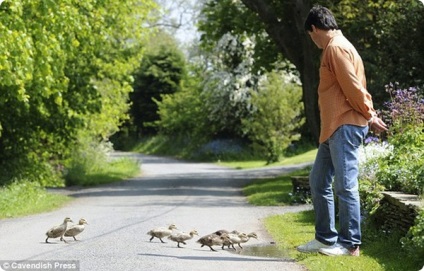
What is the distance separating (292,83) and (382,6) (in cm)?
1969

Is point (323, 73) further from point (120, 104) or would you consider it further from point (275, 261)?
point (120, 104)

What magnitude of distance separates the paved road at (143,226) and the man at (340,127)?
Answer: 2.04ft

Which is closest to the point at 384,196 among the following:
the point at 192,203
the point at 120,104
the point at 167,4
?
the point at 192,203

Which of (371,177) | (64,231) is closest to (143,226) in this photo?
(64,231)

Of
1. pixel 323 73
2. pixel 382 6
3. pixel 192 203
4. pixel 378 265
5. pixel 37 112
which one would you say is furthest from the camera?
pixel 37 112

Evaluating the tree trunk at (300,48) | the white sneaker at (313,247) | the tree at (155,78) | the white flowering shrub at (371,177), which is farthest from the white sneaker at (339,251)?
the tree at (155,78)

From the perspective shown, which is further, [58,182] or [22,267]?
[58,182]

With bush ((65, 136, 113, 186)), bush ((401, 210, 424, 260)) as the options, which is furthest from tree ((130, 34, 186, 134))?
bush ((401, 210, 424, 260))

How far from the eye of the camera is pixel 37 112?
998 inches

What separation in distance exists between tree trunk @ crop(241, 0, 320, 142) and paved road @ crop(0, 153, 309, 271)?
3023 millimetres

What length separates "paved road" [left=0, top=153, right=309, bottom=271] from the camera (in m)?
8.84

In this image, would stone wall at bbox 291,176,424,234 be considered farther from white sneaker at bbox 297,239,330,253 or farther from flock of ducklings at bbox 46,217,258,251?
flock of ducklings at bbox 46,217,258,251

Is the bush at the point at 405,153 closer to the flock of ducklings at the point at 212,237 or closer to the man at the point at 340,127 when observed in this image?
the man at the point at 340,127

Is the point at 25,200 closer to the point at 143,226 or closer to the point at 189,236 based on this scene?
the point at 143,226
